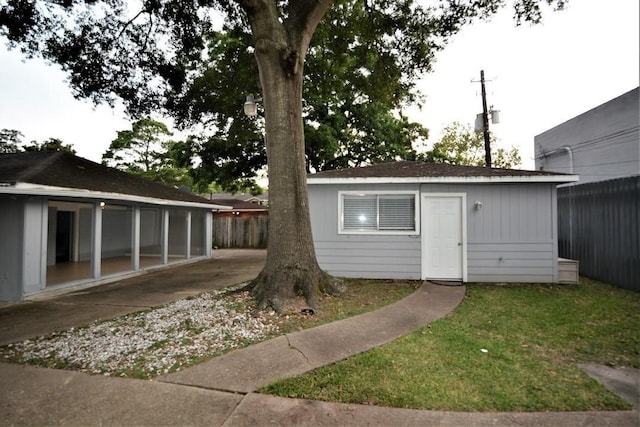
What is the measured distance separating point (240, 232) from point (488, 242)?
1341 centimetres

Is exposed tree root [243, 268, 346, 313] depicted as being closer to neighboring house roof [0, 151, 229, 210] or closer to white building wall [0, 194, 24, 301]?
neighboring house roof [0, 151, 229, 210]

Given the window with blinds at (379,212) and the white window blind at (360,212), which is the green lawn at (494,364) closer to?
the window with blinds at (379,212)

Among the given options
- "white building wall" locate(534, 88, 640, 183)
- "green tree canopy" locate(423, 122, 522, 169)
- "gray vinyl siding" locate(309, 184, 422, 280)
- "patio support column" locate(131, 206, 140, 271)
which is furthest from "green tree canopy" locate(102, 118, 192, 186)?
"white building wall" locate(534, 88, 640, 183)

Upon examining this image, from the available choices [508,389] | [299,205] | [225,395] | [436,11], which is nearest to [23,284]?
[299,205]

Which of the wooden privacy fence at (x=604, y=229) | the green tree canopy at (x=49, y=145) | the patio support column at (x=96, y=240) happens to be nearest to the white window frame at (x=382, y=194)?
the wooden privacy fence at (x=604, y=229)

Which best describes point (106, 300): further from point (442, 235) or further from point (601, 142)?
point (601, 142)

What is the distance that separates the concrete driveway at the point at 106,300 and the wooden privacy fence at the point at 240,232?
7.26m

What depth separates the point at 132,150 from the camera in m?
22.8

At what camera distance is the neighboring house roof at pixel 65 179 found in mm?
6115

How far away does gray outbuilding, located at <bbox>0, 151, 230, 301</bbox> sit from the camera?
6.23 meters

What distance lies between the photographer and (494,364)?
3135 millimetres

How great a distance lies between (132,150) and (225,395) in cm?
2514

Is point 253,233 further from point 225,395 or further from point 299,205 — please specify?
point 225,395

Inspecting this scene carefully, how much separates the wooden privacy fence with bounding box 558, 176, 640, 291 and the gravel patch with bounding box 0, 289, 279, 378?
768 centimetres
